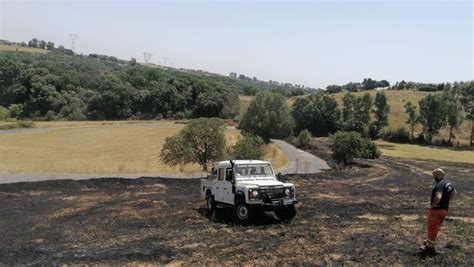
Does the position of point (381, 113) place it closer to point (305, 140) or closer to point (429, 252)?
point (305, 140)

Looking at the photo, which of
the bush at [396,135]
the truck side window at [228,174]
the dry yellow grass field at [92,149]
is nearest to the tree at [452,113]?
the bush at [396,135]

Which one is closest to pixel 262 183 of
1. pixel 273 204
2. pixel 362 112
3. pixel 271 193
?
pixel 271 193

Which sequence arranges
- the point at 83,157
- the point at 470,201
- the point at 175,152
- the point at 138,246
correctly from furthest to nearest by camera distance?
the point at 83,157 < the point at 175,152 < the point at 470,201 < the point at 138,246

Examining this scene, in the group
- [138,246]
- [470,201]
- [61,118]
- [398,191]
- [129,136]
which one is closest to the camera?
[138,246]

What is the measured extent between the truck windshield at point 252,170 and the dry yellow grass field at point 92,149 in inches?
1166

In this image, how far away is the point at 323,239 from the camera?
15.0 metres

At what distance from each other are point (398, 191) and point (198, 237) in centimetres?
1809

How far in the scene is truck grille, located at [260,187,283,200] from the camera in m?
17.5

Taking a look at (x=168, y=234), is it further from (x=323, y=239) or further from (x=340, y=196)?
(x=340, y=196)

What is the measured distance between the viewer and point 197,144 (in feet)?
143

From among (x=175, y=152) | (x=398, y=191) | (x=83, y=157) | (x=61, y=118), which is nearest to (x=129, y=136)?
(x=83, y=157)

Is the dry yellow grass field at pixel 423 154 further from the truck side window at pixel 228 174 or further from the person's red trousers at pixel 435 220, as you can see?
the person's red trousers at pixel 435 220

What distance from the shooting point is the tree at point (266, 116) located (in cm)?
8844

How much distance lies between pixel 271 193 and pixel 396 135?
93.0 meters
